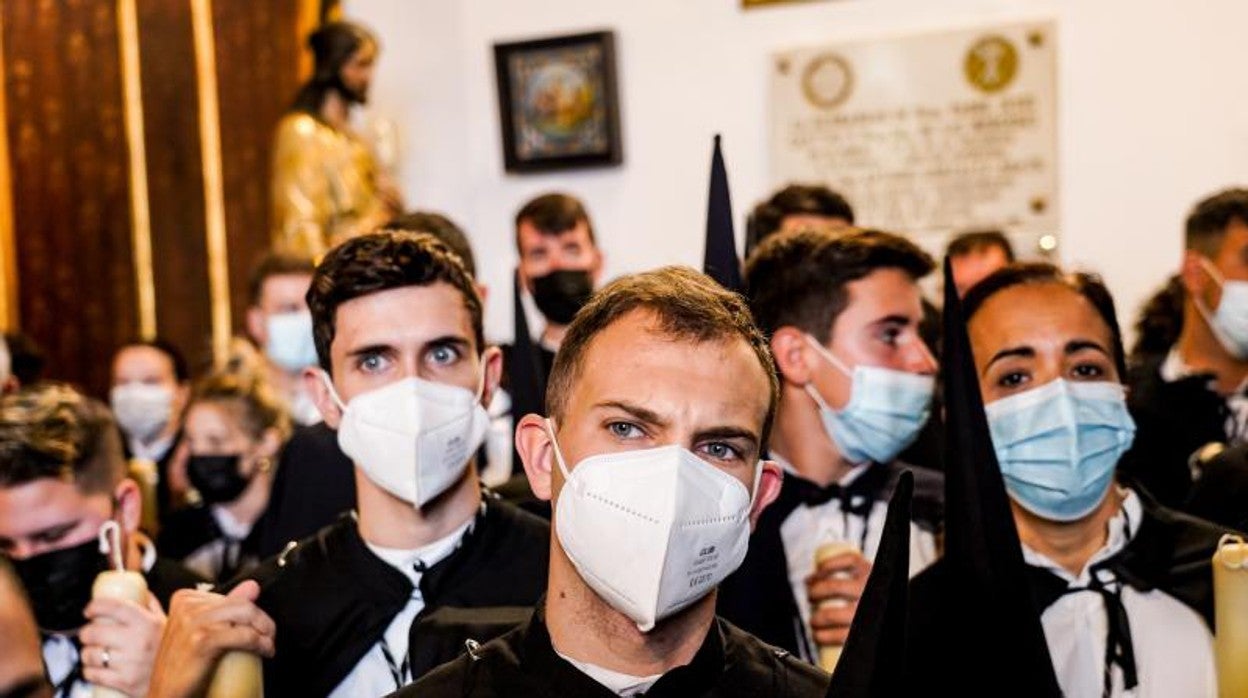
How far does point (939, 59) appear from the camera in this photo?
24.7 ft

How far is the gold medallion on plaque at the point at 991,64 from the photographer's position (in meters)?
7.39

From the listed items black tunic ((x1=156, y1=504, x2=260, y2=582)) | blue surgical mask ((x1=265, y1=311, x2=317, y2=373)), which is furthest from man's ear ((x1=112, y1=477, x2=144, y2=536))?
blue surgical mask ((x1=265, y1=311, x2=317, y2=373))

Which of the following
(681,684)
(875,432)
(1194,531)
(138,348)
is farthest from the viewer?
(138,348)

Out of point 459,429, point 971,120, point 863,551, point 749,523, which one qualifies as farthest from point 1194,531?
point 971,120

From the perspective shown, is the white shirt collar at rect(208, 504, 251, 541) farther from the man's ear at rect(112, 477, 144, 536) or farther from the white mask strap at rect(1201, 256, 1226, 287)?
the white mask strap at rect(1201, 256, 1226, 287)

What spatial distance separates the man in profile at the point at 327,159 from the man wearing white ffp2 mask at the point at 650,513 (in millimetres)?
5467

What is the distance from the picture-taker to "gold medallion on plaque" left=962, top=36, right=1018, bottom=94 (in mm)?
7391

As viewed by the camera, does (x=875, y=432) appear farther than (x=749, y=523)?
Yes

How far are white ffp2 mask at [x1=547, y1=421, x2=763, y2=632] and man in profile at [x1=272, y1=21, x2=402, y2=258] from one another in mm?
5555

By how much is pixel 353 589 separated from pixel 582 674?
96 cm

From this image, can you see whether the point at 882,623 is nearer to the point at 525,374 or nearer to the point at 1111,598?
the point at 1111,598

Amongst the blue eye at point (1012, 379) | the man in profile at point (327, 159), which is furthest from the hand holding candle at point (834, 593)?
the man in profile at point (327, 159)

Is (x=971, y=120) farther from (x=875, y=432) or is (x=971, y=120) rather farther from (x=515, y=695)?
(x=515, y=695)

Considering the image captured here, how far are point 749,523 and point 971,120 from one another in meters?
5.39
